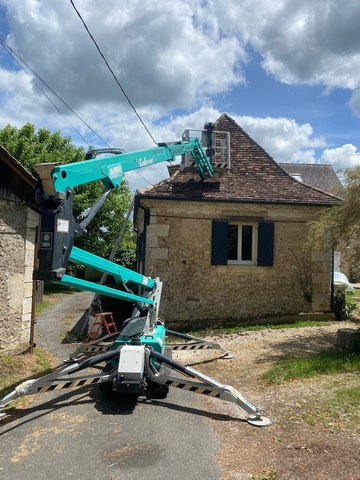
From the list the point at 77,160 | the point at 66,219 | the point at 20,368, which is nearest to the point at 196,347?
the point at 20,368

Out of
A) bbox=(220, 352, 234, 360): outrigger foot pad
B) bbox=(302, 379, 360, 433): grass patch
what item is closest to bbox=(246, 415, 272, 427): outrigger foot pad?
bbox=(302, 379, 360, 433): grass patch

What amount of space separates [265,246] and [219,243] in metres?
1.36

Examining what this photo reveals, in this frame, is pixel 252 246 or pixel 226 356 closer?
pixel 226 356

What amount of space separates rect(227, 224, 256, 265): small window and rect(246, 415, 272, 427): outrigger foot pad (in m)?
7.09

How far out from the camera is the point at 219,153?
43.7ft

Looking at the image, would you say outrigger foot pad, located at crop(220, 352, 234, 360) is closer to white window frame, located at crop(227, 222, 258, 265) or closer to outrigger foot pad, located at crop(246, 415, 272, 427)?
outrigger foot pad, located at crop(246, 415, 272, 427)

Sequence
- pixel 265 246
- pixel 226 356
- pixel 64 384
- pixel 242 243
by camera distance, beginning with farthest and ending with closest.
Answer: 1. pixel 242 243
2. pixel 265 246
3. pixel 226 356
4. pixel 64 384

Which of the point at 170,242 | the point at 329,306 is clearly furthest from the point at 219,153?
the point at 329,306

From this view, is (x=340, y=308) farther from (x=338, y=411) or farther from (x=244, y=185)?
(x=338, y=411)

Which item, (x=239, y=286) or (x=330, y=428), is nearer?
(x=330, y=428)

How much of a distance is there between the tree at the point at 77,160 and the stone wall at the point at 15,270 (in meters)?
15.1

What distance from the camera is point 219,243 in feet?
38.5

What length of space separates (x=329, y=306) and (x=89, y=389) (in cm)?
812

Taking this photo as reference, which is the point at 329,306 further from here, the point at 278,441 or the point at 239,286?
the point at 278,441
